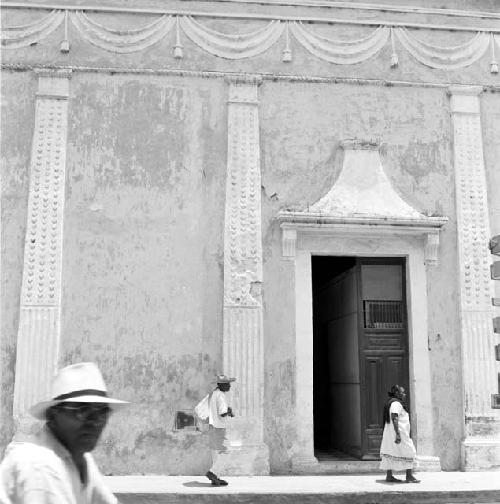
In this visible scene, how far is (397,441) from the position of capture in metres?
9.69

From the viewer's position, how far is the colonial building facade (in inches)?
428

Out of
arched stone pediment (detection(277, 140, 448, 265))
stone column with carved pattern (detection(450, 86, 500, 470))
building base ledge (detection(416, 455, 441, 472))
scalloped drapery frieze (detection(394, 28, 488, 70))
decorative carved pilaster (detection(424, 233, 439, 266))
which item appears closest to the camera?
building base ledge (detection(416, 455, 441, 472))

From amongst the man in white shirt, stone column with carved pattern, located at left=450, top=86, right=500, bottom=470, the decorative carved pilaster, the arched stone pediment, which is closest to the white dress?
stone column with carved pattern, located at left=450, top=86, right=500, bottom=470

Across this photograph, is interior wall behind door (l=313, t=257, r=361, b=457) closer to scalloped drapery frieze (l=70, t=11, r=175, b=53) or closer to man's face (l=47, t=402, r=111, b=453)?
scalloped drapery frieze (l=70, t=11, r=175, b=53)

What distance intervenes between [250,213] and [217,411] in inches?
123

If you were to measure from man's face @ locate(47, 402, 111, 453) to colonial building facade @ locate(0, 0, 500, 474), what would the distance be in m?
8.24

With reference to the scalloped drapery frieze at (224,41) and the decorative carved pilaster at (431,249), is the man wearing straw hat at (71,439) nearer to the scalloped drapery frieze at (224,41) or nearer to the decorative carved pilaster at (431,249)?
the decorative carved pilaster at (431,249)

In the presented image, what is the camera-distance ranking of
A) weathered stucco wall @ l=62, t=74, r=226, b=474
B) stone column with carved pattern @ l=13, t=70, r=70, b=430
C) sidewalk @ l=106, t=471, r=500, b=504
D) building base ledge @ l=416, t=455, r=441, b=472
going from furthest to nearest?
building base ledge @ l=416, t=455, r=441, b=472 → weathered stucco wall @ l=62, t=74, r=226, b=474 → stone column with carved pattern @ l=13, t=70, r=70, b=430 → sidewalk @ l=106, t=471, r=500, b=504

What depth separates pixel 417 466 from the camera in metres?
10.9

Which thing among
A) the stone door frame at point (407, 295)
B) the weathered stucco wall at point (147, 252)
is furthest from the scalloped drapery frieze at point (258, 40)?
the stone door frame at point (407, 295)

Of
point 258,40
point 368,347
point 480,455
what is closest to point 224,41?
point 258,40

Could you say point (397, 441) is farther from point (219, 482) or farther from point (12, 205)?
point (12, 205)

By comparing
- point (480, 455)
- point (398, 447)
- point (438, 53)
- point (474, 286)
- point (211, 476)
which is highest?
point (438, 53)

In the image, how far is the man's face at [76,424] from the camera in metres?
2.61
